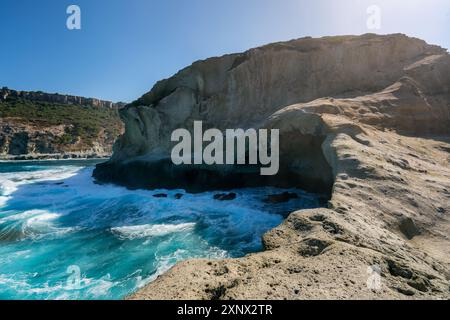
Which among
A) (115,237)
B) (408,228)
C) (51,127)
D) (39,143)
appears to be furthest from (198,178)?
(51,127)

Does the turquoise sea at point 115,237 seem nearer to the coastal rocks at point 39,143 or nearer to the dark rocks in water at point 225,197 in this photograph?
the dark rocks in water at point 225,197

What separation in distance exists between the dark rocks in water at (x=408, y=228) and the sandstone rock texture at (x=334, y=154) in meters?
0.03

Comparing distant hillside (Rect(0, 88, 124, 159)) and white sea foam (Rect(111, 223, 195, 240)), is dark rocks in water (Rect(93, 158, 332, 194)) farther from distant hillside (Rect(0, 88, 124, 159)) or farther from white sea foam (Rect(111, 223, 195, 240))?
distant hillside (Rect(0, 88, 124, 159))

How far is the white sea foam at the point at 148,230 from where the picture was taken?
34.4 ft

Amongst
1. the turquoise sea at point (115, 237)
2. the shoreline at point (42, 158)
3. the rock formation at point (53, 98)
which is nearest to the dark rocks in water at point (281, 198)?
the turquoise sea at point (115, 237)

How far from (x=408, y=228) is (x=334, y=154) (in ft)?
11.2

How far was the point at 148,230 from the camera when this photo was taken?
11.0 m

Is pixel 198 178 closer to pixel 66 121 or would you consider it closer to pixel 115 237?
pixel 115 237

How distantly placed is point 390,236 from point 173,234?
7524mm

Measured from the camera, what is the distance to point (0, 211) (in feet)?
49.7

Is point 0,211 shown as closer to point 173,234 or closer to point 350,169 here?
point 173,234

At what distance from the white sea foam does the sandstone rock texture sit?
6215 mm
